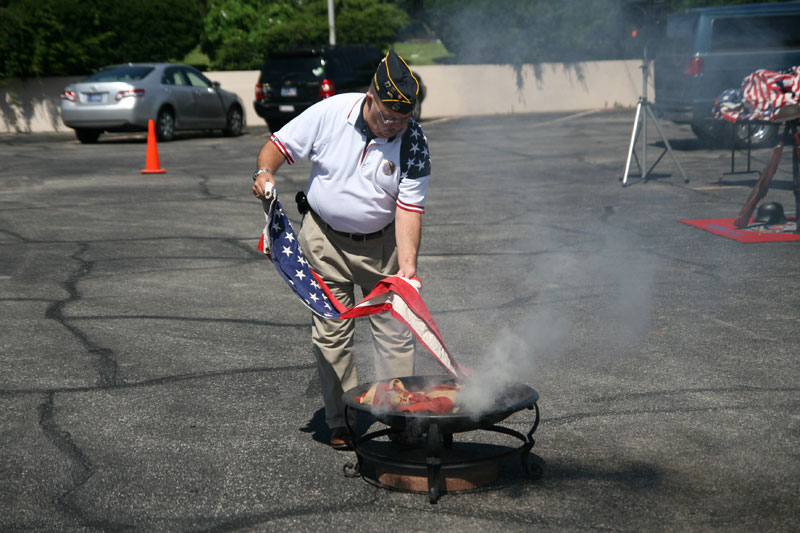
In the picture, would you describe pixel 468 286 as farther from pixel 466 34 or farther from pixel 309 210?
pixel 309 210

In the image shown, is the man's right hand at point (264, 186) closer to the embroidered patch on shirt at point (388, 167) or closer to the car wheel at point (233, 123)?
the embroidered patch on shirt at point (388, 167)

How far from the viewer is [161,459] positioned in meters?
4.11

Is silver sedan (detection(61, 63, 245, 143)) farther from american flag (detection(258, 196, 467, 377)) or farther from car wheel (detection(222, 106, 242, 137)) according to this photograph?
american flag (detection(258, 196, 467, 377))

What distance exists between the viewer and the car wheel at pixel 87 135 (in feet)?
65.0

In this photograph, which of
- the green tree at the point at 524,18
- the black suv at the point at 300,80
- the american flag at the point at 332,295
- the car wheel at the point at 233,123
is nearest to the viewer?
the american flag at the point at 332,295

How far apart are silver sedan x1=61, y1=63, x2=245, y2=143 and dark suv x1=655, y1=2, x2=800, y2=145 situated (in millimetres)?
9811

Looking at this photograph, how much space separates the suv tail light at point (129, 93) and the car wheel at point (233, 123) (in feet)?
9.61

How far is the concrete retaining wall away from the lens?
27812 millimetres

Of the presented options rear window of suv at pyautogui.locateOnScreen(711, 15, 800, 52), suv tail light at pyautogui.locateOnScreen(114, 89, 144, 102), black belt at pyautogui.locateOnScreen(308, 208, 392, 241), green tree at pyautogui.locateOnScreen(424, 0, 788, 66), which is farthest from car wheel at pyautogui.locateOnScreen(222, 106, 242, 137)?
black belt at pyautogui.locateOnScreen(308, 208, 392, 241)

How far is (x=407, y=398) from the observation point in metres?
3.79

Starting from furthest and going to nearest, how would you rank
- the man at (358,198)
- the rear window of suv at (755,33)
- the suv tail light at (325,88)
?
the suv tail light at (325,88)
the rear window of suv at (755,33)
the man at (358,198)

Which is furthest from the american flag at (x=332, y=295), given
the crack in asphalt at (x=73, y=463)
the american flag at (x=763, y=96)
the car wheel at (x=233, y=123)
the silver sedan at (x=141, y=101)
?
the car wheel at (x=233, y=123)

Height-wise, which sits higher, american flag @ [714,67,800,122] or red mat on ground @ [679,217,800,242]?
american flag @ [714,67,800,122]

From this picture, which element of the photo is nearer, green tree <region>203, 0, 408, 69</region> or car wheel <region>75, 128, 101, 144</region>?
car wheel <region>75, 128, 101, 144</region>
